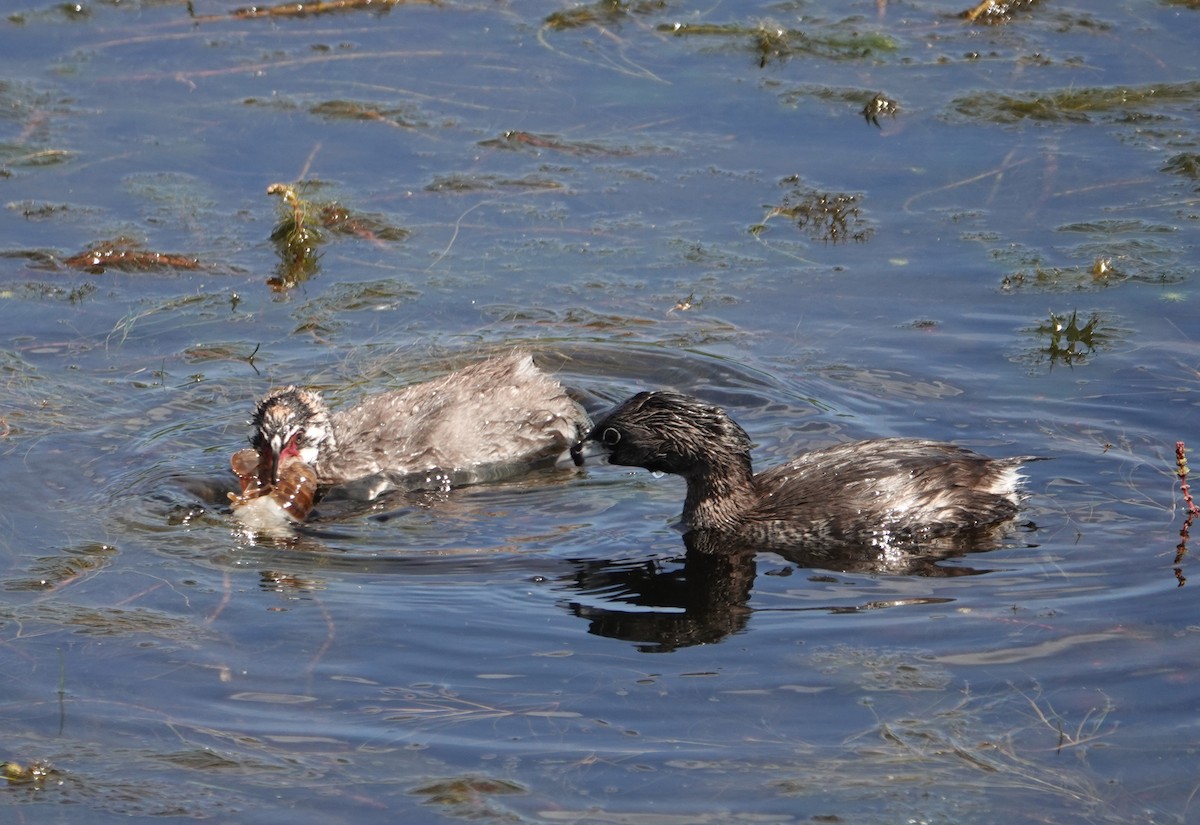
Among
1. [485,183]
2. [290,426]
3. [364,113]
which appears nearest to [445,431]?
[290,426]

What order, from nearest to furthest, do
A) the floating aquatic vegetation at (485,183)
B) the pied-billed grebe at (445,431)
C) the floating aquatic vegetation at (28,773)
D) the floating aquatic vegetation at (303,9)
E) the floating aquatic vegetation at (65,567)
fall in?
the floating aquatic vegetation at (28,773) → the floating aquatic vegetation at (65,567) → the pied-billed grebe at (445,431) → the floating aquatic vegetation at (485,183) → the floating aquatic vegetation at (303,9)

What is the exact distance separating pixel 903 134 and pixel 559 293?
335 cm

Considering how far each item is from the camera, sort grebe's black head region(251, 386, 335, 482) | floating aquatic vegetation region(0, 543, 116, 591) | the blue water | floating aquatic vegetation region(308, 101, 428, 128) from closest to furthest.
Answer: the blue water, floating aquatic vegetation region(0, 543, 116, 591), grebe's black head region(251, 386, 335, 482), floating aquatic vegetation region(308, 101, 428, 128)

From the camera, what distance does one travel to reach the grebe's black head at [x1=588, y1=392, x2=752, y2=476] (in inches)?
368

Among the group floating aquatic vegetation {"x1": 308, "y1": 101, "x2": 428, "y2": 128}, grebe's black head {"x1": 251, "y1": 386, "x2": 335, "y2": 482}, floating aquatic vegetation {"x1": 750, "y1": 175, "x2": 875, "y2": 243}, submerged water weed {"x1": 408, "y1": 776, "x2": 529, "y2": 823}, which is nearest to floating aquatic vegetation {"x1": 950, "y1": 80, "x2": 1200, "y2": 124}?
floating aquatic vegetation {"x1": 750, "y1": 175, "x2": 875, "y2": 243}

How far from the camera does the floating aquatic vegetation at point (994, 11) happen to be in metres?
15.1

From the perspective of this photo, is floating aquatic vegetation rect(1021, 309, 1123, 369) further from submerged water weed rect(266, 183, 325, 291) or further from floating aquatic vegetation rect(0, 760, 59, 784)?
floating aquatic vegetation rect(0, 760, 59, 784)

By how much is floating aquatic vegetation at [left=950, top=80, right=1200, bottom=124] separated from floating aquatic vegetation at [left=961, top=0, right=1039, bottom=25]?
58.2 inches

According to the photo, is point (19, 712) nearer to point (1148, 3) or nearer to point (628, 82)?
point (628, 82)

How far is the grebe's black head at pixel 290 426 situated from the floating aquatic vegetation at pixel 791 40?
614cm

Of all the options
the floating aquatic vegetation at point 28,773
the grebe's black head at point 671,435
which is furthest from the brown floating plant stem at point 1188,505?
the floating aquatic vegetation at point 28,773

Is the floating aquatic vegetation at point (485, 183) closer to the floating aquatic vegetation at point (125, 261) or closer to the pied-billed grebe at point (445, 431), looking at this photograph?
the floating aquatic vegetation at point (125, 261)

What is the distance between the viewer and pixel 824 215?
40.5ft

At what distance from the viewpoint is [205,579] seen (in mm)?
8422
